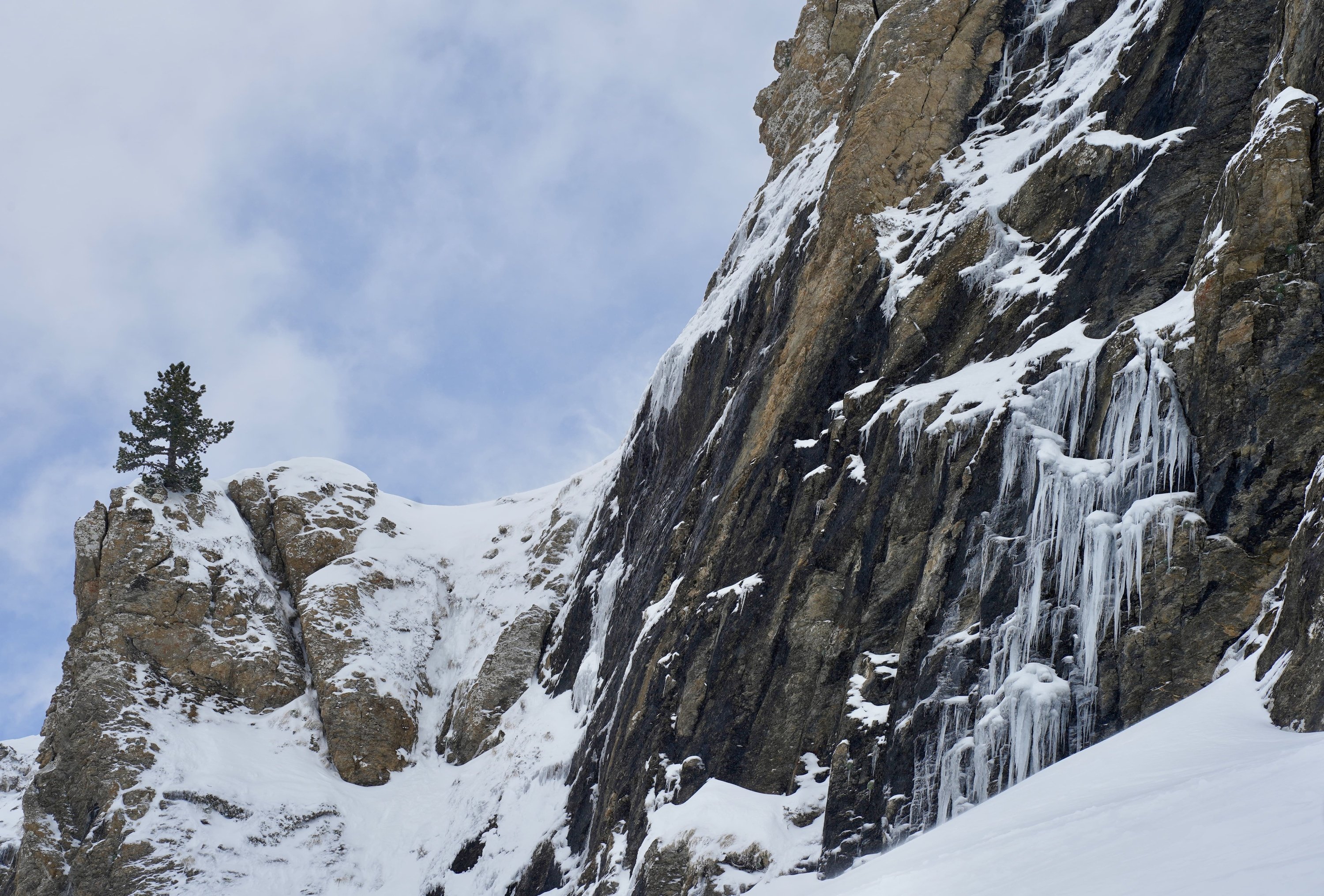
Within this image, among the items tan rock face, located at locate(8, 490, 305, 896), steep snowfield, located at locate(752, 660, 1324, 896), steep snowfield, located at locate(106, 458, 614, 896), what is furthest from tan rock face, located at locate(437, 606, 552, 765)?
steep snowfield, located at locate(752, 660, 1324, 896)

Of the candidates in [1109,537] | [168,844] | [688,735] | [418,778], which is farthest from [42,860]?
[1109,537]

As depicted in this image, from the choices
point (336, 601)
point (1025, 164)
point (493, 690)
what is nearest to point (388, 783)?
point (493, 690)

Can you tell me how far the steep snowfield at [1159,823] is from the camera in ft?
16.2

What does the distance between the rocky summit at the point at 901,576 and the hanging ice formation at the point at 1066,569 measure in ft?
0.15

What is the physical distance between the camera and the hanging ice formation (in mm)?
10477

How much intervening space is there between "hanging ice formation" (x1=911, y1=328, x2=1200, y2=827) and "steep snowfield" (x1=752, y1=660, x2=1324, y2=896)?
4.54ft

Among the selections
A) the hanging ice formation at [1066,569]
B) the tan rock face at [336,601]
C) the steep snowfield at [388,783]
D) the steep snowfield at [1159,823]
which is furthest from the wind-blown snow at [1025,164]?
the tan rock face at [336,601]

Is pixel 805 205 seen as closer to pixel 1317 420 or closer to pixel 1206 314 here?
pixel 1206 314

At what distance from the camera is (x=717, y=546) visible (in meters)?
18.3

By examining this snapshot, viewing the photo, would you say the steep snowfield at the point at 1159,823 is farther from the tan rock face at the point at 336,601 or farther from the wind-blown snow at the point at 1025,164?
the tan rock face at the point at 336,601

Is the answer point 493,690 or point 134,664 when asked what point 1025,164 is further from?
point 134,664

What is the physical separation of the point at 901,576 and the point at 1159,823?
25.8ft

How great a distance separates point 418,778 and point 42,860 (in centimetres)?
1019

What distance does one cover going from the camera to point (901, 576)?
551 inches
